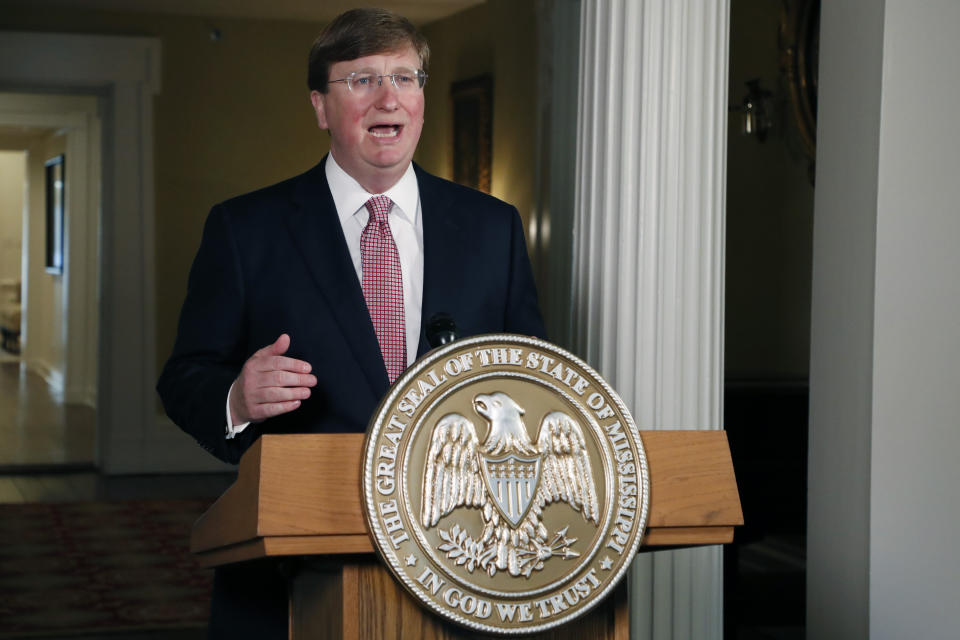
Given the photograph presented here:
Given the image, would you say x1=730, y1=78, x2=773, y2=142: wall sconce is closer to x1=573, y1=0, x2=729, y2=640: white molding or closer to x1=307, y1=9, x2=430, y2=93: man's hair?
x1=573, y1=0, x2=729, y2=640: white molding

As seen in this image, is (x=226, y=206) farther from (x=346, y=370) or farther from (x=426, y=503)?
(x=426, y=503)

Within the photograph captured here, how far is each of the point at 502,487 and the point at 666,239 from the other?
0.89 metres

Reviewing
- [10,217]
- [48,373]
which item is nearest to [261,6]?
[48,373]

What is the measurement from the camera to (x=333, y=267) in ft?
5.56

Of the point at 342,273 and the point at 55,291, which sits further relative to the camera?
the point at 55,291

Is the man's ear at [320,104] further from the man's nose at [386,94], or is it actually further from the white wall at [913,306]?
the white wall at [913,306]

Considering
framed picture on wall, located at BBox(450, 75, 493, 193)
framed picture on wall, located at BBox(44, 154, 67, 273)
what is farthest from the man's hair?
framed picture on wall, located at BBox(44, 154, 67, 273)

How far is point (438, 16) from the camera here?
312 inches

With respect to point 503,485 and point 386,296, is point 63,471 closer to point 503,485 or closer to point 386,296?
point 386,296

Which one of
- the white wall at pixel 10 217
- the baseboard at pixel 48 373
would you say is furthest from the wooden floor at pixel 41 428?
the white wall at pixel 10 217

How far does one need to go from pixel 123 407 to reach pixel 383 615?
7.06 m

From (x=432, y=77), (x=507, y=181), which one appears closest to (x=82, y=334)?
(x=432, y=77)

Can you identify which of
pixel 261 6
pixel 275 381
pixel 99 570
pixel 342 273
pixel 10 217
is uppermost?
pixel 261 6

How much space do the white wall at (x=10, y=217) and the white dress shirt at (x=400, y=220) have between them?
19764 millimetres
